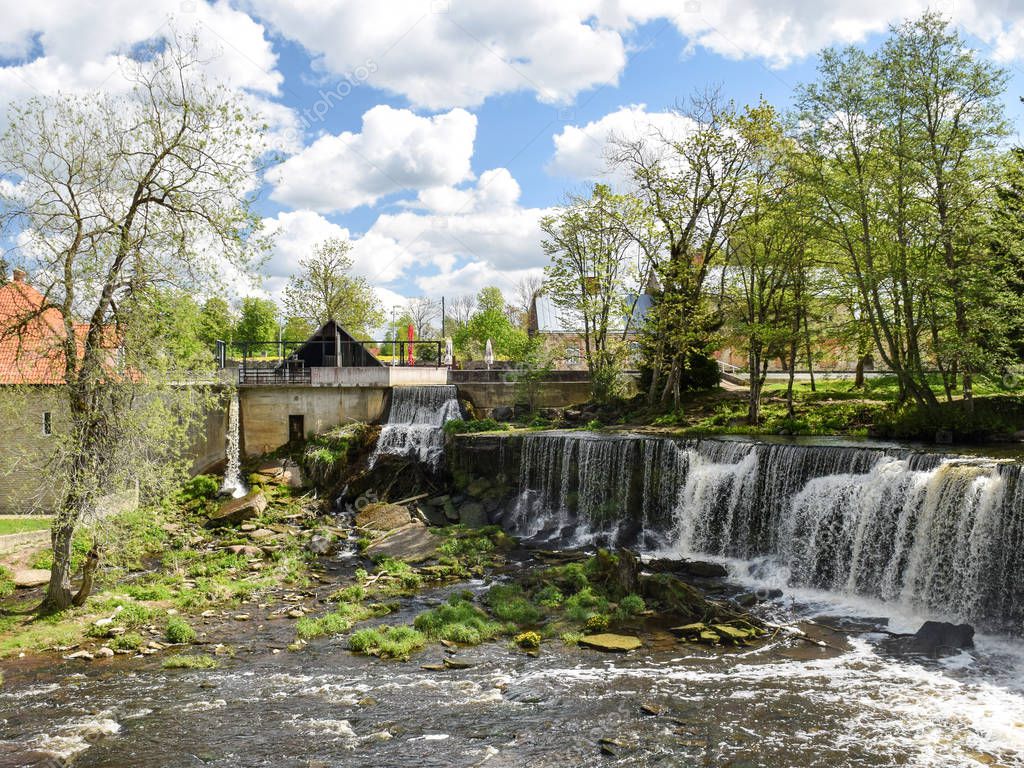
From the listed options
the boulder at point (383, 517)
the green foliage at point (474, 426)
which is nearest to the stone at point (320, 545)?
the boulder at point (383, 517)

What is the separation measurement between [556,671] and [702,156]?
60.7ft

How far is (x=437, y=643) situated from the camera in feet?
41.8

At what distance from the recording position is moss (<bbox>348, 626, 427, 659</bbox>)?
1220 centimetres

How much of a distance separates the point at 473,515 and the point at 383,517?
270cm

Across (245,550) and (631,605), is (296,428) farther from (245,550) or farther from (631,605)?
(631,605)

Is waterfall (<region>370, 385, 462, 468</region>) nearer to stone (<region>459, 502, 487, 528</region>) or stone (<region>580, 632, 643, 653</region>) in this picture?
stone (<region>459, 502, 487, 528</region>)

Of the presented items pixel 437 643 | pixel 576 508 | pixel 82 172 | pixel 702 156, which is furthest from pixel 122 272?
pixel 702 156

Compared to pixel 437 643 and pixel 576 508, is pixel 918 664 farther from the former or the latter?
pixel 576 508

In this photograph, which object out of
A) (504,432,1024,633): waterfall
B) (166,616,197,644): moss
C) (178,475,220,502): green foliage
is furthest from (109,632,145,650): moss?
(178,475,220,502): green foliage

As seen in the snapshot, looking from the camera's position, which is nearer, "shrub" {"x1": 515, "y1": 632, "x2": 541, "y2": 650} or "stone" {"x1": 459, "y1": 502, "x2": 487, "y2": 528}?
"shrub" {"x1": 515, "y1": 632, "x2": 541, "y2": 650}

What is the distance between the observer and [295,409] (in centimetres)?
2861

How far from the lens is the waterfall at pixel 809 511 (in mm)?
12859

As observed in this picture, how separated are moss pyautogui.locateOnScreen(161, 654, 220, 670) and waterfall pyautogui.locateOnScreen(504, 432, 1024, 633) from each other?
33.5 feet

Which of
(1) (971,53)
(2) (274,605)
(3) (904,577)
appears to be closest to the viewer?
(3) (904,577)
